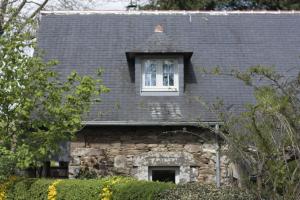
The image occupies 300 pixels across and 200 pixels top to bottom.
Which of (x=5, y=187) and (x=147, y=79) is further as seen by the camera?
(x=147, y=79)

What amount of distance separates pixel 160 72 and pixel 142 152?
91.2 inches

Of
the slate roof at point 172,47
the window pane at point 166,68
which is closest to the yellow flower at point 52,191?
the slate roof at point 172,47

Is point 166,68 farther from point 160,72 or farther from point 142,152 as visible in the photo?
point 142,152

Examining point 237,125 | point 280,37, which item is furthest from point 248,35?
point 237,125

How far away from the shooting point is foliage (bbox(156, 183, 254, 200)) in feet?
33.1

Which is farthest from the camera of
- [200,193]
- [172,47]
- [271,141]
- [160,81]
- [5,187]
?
[160,81]

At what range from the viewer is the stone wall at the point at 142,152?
14602 mm

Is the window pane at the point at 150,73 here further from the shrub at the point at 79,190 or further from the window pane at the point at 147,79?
the shrub at the point at 79,190

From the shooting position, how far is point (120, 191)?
10.4 m

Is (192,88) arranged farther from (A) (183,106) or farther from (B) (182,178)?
(B) (182,178)

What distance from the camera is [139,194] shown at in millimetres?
10297

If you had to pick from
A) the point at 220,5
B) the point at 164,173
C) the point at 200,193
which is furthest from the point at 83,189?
the point at 220,5

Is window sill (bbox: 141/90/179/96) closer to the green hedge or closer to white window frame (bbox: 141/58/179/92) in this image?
white window frame (bbox: 141/58/179/92)

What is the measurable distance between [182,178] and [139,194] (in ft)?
14.4
